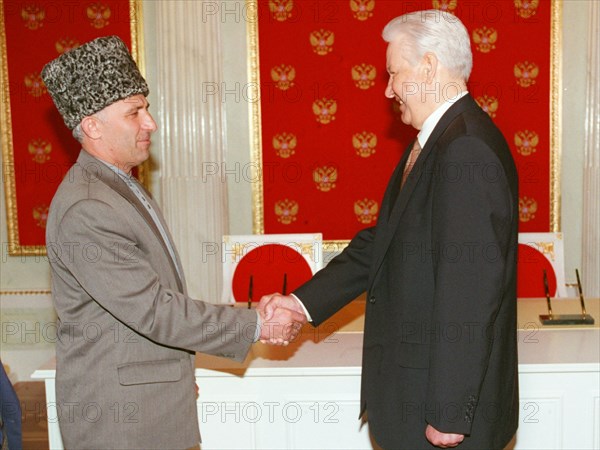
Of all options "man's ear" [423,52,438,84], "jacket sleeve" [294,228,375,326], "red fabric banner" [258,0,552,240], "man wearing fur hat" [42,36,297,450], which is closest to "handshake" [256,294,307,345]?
"jacket sleeve" [294,228,375,326]

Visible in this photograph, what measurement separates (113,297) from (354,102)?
3506mm

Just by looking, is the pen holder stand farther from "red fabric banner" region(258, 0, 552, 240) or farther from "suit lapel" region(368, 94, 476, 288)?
"red fabric banner" region(258, 0, 552, 240)

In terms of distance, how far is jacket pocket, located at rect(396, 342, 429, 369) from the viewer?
1.96 meters

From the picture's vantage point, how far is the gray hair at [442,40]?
2.00 metres

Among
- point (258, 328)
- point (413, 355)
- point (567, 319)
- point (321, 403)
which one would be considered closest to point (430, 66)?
point (413, 355)

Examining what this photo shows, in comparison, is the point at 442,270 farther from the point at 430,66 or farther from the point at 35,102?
the point at 35,102

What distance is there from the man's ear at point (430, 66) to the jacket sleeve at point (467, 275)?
0.27 m

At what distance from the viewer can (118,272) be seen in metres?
1.92

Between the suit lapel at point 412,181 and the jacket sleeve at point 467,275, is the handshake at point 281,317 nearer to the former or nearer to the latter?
the suit lapel at point 412,181

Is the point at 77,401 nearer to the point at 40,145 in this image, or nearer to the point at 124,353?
the point at 124,353

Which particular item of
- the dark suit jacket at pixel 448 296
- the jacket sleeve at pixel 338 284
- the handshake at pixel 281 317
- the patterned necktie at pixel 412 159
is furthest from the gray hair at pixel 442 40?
the handshake at pixel 281 317

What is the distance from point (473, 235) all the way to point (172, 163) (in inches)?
142

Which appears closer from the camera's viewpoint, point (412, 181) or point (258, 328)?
point (412, 181)

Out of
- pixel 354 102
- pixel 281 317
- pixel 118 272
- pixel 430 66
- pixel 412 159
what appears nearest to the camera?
pixel 118 272
